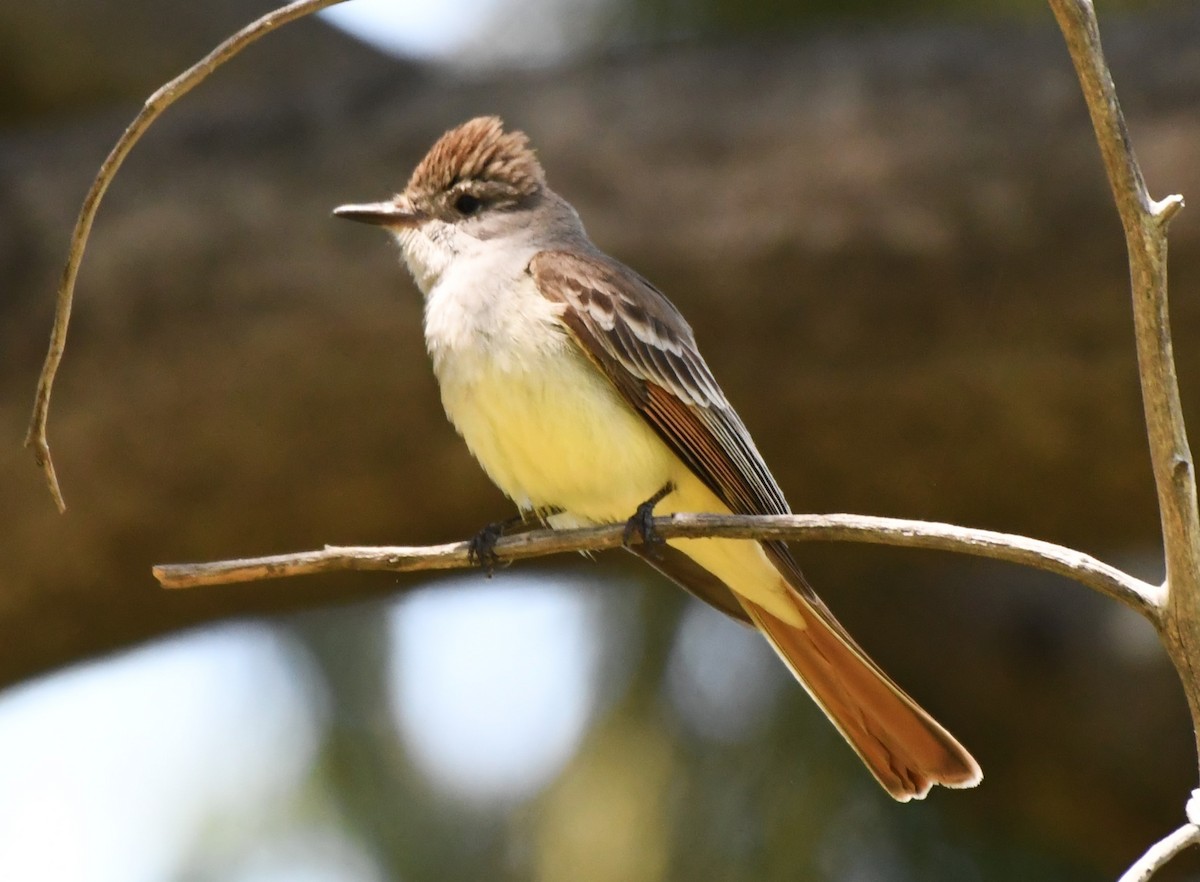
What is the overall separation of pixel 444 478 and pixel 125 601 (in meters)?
0.90

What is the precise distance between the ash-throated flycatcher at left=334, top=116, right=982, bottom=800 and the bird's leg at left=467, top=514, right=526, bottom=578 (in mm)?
72

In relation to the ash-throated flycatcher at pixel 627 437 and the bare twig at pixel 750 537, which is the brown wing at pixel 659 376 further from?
the bare twig at pixel 750 537

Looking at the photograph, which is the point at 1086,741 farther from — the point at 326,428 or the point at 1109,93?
the point at 1109,93

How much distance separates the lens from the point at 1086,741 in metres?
4.08

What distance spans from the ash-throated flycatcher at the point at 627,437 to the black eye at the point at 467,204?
0.15 m

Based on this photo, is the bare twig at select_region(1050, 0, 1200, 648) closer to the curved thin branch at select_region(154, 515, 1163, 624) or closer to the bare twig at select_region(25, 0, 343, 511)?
the curved thin branch at select_region(154, 515, 1163, 624)

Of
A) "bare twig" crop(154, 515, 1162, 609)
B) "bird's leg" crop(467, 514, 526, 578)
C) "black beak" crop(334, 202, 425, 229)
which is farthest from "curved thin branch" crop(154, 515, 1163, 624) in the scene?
"black beak" crop(334, 202, 425, 229)

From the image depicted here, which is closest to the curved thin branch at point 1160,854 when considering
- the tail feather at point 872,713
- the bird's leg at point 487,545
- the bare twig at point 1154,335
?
the bare twig at point 1154,335

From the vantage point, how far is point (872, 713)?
8.36 ft

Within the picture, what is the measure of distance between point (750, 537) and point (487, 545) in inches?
33.5

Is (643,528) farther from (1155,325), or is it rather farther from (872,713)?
(1155,325)

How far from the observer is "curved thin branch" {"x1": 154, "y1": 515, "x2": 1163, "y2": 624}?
5.04ft

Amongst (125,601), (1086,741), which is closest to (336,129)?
(125,601)

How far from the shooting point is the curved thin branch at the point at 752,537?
1.54m
